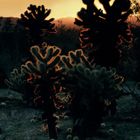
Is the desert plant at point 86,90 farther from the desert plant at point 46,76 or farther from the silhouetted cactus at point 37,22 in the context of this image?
the silhouetted cactus at point 37,22

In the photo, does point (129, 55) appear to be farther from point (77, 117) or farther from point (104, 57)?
point (77, 117)

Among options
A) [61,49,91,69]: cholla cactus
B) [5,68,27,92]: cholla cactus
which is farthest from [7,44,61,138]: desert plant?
[5,68,27,92]: cholla cactus

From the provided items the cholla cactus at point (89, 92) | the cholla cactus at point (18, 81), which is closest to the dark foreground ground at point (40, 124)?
the cholla cactus at point (89, 92)

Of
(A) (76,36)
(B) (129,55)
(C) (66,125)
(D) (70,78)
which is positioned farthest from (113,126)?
(A) (76,36)

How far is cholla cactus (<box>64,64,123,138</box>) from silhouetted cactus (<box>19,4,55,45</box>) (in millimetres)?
8423

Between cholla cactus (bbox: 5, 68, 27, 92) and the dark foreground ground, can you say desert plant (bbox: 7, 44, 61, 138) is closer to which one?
the dark foreground ground

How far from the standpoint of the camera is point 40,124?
19.1 meters

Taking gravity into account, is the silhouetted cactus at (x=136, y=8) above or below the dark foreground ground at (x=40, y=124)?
above

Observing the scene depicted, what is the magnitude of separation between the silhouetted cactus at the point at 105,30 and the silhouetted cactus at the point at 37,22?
4348mm

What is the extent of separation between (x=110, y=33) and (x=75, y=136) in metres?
5.43

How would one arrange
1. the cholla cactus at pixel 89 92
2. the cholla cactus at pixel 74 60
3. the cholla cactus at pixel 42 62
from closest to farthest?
the cholla cactus at pixel 42 62 < the cholla cactus at pixel 89 92 < the cholla cactus at pixel 74 60

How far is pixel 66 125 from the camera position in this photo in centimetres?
1853

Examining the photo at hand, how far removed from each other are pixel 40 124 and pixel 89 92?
3.67 m

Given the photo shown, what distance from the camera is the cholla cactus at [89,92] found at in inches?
632
